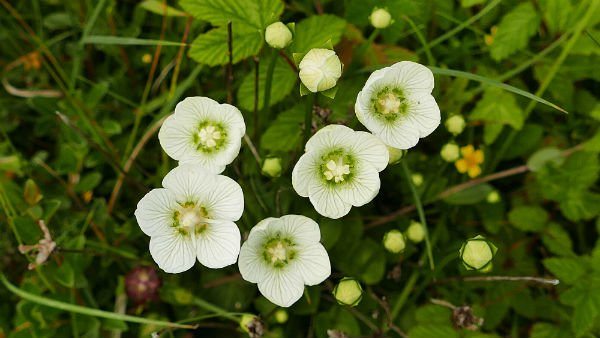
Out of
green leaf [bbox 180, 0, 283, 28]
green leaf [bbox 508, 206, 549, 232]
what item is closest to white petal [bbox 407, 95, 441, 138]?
green leaf [bbox 180, 0, 283, 28]

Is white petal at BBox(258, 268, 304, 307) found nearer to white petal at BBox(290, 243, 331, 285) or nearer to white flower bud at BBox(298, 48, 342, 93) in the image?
white petal at BBox(290, 243, 331, 285)

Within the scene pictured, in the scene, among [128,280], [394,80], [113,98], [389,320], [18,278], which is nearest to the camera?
[394,80]

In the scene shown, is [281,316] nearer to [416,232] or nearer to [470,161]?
[416,232]

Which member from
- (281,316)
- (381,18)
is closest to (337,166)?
(381,18)

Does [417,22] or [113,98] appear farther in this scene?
[113,98]

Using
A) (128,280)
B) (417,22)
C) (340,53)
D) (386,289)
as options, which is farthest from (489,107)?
(128,280)

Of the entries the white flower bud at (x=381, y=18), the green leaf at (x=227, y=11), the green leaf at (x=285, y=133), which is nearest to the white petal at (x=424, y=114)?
the white flower bud at (x=381, y=18)

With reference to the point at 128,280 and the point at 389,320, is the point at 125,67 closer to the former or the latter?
the point at 128,280
